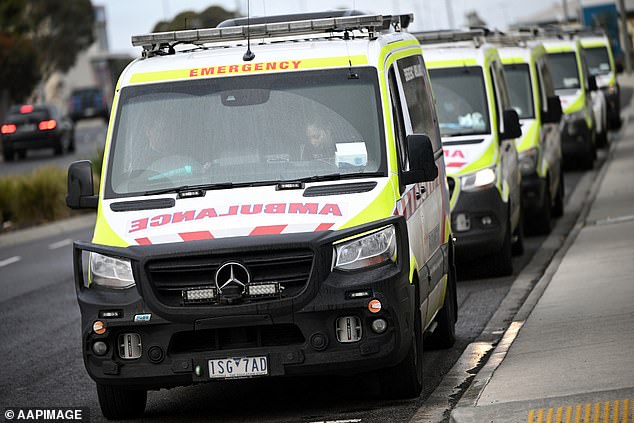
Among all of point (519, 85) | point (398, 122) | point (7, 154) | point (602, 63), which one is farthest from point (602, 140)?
point (7, 154)

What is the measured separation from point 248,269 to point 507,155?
308 inches

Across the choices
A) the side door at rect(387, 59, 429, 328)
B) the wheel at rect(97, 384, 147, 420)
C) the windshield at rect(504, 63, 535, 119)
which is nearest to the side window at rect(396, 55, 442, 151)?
the side door at rect(387, 59, 429, 328)

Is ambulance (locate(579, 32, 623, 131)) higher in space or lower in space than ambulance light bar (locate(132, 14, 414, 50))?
lower

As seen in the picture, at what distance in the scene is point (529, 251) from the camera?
16.3 m

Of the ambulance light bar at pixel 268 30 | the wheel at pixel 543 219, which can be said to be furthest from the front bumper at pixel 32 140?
the ambulance light bar at pixel 268 30

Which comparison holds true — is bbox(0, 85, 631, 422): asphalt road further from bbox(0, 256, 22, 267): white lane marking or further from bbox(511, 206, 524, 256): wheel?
bbox(0, 256, 22, 267): white lane marking

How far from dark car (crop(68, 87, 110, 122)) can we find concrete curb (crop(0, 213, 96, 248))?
5373cm

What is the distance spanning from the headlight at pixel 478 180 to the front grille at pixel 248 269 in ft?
20.9

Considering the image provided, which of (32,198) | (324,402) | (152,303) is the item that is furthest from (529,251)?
(32,198)

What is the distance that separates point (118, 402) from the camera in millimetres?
8633

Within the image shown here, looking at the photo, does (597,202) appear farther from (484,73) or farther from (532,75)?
(484,73)

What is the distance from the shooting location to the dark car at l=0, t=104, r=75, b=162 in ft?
160

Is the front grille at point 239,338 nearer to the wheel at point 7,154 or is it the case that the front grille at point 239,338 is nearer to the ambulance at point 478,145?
the ambulance at point 478,145

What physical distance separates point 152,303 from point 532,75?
1106 cm
